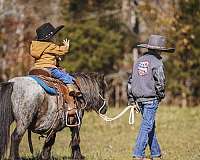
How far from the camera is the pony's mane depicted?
992cm

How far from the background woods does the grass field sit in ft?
23.7

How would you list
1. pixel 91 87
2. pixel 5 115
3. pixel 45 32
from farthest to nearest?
pixel 91 87 < pixel 45 32 < pixel 5 115

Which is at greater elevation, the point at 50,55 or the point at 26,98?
the point at 50,55

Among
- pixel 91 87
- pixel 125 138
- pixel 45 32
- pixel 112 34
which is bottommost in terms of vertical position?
pixel 125 138

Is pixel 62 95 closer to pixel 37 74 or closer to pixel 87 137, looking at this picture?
pixel 37 74

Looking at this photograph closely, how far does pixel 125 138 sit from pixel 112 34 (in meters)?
15.4

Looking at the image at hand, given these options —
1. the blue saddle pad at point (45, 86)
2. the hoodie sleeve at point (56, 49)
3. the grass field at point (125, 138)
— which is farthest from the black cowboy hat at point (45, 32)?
the grass field at point (125, 138)

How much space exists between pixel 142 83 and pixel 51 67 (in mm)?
1539

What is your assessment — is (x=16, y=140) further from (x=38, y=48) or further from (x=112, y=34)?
(x=112, y=34)

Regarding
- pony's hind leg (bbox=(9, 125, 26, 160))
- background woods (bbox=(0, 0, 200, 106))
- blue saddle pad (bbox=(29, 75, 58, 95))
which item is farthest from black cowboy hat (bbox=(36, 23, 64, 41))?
background woods (bbox=(0, 0, 200, 106))

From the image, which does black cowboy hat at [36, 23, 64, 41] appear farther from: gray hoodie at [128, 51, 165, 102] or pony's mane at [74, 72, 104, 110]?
gray hoodie at [128, 51, 165, 102]

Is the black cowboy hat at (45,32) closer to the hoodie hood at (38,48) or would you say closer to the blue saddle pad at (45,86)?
the hoodie hood at (38,48)

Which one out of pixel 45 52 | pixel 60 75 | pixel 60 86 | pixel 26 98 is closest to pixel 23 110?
pixel 26 98

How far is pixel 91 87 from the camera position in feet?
32.9
